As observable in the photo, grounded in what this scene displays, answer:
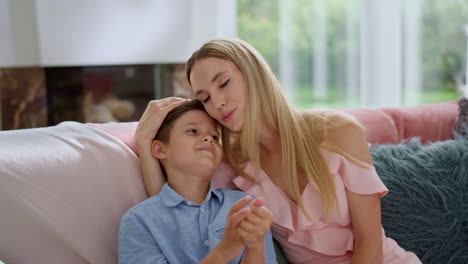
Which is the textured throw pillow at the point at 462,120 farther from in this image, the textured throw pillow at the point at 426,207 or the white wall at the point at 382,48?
the white wall at the point at 382,48

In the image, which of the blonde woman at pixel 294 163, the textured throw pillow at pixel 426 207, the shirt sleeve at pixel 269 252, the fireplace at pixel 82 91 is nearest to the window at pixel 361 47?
the fireplace at pixel 82 91

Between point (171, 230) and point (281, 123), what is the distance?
42 centimetres

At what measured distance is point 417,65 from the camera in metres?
4.65

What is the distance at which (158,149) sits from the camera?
1479mm

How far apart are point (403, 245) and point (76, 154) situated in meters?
0.96

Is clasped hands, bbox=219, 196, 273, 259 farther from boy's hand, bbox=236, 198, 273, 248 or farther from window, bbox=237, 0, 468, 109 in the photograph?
window, bbox=237, 0, 468, 109

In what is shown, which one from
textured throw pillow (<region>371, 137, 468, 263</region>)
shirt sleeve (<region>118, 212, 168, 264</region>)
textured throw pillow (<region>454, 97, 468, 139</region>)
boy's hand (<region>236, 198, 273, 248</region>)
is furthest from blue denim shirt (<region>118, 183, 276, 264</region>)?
textured throw pillow (<region>454, 97, 468, 139</region>)

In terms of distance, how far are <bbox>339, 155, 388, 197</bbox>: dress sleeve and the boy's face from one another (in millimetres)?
343

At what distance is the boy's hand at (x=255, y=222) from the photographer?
1128 millimetres

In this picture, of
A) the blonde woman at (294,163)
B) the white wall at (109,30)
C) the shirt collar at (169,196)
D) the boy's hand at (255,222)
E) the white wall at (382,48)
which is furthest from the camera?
the white wall at (382,48)

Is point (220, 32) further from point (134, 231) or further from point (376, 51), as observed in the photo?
point (134, 231)

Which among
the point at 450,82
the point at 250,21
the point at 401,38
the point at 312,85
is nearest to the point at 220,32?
the point at 250,21

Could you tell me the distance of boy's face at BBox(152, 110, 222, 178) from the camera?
1.43m

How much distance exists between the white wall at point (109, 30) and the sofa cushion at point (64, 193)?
2.13 m
